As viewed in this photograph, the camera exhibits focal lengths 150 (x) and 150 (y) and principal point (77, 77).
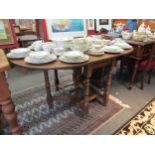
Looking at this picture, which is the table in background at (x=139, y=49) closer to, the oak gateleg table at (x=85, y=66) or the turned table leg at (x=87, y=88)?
the oak gateleg table at (x=85, y=66)

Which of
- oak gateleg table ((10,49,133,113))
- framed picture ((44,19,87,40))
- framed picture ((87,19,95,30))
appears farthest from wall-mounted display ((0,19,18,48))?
framed picture ((87,19,95,30))

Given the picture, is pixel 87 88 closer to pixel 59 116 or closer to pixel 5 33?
pixel 59 116

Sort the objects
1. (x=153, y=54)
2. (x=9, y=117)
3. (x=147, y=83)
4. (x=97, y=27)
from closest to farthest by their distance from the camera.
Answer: (x=9, y=117), (x=153, y=54), (x=147, y=83), (x=97, y=27)

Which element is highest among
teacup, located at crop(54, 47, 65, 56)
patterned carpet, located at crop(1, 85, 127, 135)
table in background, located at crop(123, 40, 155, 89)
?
teacup, located at crop(54, 47, 65, 56)

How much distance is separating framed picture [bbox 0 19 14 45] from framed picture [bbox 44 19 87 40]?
2.07 feet

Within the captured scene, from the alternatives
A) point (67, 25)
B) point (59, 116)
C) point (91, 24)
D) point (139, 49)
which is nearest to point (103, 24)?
point (91, 24)

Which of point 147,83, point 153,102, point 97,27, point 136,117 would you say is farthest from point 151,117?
point 97,27

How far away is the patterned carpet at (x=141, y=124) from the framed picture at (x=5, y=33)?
7.54 ft

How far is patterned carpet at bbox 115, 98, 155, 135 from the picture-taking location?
152cm

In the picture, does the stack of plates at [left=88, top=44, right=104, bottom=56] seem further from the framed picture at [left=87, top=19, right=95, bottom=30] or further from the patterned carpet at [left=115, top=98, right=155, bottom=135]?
the framed picture at [left=87, top=19, right=95, bottom=30]

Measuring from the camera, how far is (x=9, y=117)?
1066 mm

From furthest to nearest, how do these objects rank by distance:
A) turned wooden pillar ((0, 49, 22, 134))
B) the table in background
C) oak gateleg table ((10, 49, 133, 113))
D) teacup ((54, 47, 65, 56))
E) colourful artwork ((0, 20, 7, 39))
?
colourful artwork ((0, 20, 7, 39)), the table in background, teacup ((54, 47, 65, 56)), oak gateleg table ((10, 49, 133, 113)), turned wooden pillar ((0, 49, 22, 134))

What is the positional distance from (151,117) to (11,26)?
254cm

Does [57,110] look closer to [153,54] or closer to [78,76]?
[78,76]
